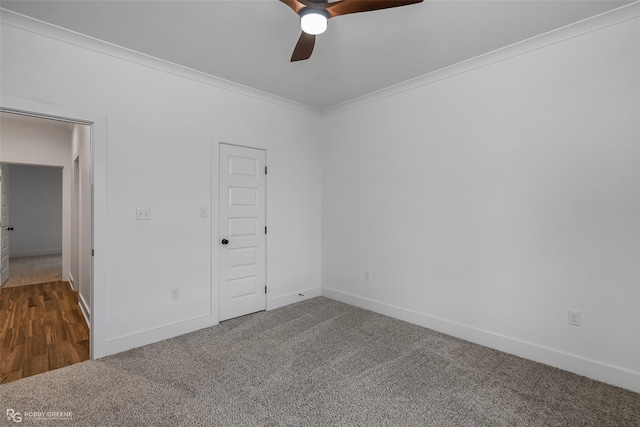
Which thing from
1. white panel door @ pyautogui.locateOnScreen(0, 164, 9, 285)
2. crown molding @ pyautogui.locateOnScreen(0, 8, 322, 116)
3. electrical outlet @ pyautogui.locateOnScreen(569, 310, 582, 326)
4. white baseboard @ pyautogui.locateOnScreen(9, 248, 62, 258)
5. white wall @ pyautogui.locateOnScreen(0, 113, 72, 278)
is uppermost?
crown molding @ pyautogui.locateOnScreen(0, 8, 322, 116)

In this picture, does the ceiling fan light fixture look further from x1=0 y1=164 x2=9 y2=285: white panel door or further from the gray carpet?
x1=0 y1=164 x2=9 y2=285: white panel door

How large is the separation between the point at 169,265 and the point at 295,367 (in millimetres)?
1589

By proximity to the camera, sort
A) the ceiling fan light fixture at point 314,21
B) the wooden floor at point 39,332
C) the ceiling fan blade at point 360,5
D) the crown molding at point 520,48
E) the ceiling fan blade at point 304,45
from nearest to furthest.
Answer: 1. the ceiling fan blade at point 360,5
2. the ceiling fan light fixture at point 314,21
3. the ceiling fan blade at point 304,45
4. the crown molding at point 520,48
5. the wooden floor at point 39,332

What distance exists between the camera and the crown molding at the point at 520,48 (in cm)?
221

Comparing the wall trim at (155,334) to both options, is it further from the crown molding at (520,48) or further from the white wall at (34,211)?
the white wall at (34,211)

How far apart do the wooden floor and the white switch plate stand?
4.19 feet

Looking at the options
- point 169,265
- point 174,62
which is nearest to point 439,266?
point 169,265

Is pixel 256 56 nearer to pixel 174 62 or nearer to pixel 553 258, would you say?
pixel 174 62

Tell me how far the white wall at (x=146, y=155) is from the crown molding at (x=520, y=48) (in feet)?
5.19

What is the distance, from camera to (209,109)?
332cm

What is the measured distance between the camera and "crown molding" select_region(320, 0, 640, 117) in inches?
86.9

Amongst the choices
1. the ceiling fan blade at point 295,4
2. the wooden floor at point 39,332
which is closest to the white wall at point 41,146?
the wooden floor at point 39,332

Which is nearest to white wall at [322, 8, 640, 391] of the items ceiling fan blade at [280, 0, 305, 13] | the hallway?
ceiling fan blade at [280, 0, 305, 13]

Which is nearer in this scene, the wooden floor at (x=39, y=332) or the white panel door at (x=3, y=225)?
the wooden floor at (x=39, y=332)
